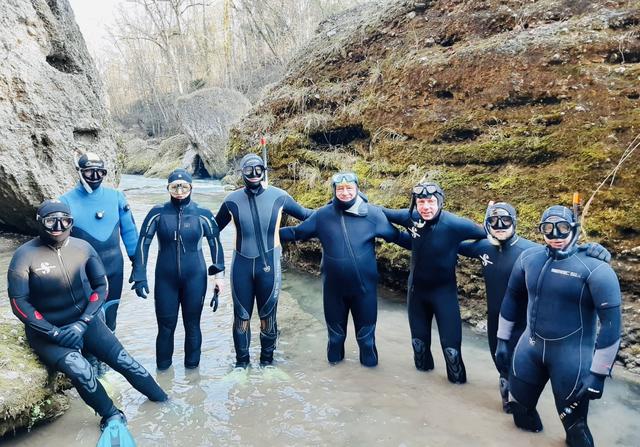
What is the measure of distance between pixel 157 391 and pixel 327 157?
442cm

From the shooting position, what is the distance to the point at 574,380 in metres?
3.02

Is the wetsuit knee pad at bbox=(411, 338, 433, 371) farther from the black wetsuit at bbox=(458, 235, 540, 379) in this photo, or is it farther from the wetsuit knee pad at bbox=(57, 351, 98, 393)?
the wetsuit knee pad at bbox=(57, 351, 98, 393)

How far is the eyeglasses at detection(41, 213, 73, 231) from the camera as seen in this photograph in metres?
3.47

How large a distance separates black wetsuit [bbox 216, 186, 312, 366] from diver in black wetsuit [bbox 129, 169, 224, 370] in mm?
301

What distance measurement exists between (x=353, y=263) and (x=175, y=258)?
1627 millimetres

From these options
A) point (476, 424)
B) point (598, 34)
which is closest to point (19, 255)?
point (476, 424)

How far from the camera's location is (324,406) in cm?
391

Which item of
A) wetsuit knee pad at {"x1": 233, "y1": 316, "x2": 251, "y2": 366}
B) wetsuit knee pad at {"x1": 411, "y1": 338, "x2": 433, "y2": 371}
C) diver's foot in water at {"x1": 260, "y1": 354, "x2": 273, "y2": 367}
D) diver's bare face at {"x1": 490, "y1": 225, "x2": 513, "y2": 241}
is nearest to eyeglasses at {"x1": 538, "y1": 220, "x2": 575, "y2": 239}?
diver's bare face at {"x1": 490, "y1": 225, "x2": 513, "y2": 241}

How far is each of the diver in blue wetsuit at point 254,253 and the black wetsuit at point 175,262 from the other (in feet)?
0.98

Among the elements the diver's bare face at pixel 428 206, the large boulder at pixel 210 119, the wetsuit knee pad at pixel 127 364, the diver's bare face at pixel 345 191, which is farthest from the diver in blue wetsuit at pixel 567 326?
the large boulder at pixel 210 119

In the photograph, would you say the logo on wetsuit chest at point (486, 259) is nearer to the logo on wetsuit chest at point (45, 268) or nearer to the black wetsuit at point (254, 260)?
the black wetsuit at point (254, 260)

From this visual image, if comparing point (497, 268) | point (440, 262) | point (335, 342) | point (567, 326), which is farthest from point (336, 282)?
point (567, 326)

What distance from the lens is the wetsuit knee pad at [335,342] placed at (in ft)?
15.1

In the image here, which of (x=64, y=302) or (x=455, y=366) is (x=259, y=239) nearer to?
(x=64, y=302)
